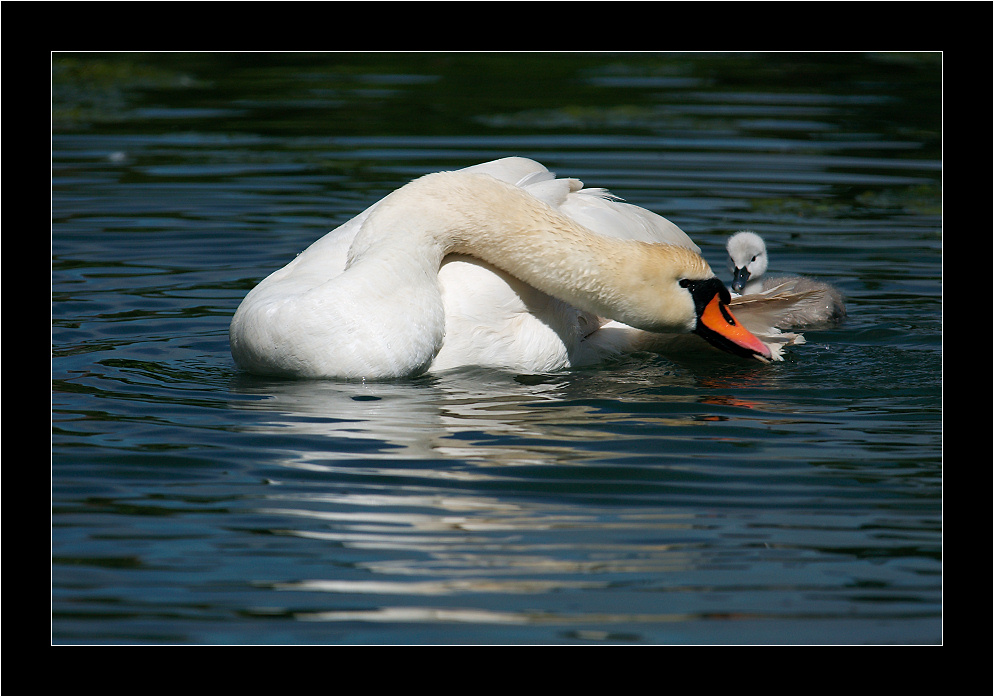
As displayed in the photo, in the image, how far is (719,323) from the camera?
7.13 m

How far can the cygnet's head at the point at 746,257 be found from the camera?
28.6 feet

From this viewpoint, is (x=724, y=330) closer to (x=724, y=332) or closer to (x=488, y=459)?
(x=724, y=332)

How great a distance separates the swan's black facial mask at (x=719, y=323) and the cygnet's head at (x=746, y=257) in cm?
158

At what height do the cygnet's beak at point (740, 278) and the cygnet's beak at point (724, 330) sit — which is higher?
the cygnet's beak at point (740, 278)

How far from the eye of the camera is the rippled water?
4.33 m

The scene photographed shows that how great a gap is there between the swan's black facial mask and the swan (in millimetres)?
289

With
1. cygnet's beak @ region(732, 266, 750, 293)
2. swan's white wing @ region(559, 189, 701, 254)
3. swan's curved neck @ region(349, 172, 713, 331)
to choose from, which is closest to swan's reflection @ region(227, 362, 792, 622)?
swan's curved neck @ region(349, 172, 713, 331)

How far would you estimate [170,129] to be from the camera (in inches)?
565

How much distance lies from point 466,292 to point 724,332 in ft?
4.58

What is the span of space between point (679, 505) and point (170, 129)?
10.5 metres

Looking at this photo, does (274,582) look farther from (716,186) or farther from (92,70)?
(92,70)

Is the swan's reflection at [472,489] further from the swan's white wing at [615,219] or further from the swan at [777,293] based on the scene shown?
the swan's white wing at [615,219]

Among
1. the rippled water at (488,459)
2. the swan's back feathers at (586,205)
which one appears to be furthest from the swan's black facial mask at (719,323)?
the swan's back feathers at (586,205)

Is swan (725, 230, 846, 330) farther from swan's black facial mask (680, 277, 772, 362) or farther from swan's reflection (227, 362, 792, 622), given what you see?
swan's reflection (227, 362, 792, 622)
